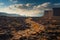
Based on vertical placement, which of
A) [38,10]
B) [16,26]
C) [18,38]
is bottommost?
[18,38]

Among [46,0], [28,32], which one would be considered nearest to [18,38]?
[28,32]

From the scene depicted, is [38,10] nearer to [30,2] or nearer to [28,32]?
[30,2]

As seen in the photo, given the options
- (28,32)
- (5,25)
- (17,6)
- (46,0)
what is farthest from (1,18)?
(46,0)

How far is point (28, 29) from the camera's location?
2.61 metres

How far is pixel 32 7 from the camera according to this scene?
8.98 ft

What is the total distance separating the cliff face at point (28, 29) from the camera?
2533mm

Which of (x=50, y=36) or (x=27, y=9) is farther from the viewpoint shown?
(x=27, y=9)

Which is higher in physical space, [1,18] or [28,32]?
[1,18]

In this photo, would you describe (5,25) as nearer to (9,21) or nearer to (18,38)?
(9,21)

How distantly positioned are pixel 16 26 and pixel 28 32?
0.23 metres

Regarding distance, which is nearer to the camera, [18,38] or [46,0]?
[18,38]

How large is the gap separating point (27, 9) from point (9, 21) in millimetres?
350

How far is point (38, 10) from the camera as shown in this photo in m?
2.70

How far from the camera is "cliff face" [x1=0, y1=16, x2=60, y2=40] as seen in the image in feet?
8.31
